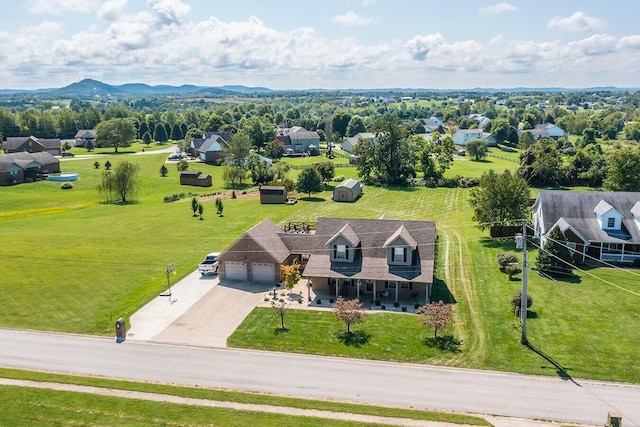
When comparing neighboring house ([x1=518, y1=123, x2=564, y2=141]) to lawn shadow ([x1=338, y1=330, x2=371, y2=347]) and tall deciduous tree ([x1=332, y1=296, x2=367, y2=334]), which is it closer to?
tall deciduous tree ([x1=332, y1=296, x2=367, y2=334])

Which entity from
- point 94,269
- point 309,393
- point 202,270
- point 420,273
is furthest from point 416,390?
point 94,269

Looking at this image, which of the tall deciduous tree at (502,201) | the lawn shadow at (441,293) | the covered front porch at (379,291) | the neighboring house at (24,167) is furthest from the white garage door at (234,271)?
the neighboring house at (24,167)

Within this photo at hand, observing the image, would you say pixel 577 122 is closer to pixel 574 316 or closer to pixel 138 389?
pixel 574 316

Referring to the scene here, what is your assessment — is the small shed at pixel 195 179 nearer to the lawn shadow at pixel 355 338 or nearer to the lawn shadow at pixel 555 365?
the lawn shadow at pixel 355 338

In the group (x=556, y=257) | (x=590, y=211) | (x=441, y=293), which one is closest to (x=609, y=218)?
(x=590, y=211)

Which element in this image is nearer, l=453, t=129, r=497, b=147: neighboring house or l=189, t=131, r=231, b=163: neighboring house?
l=189, t=131, r=231, b=163: neighboring house

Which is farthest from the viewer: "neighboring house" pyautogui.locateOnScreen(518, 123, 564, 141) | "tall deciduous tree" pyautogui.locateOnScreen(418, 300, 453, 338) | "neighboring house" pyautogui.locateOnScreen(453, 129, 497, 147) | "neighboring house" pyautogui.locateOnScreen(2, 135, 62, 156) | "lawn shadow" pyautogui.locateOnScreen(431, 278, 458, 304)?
"neighboring house" pyautogui.locateOnScreen(518, 123, 564, 141)

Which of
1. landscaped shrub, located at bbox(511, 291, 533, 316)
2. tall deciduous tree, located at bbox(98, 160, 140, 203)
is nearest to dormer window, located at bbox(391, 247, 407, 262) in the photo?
landscaped shrub, located at bbox(511, 291, 533, 316)
